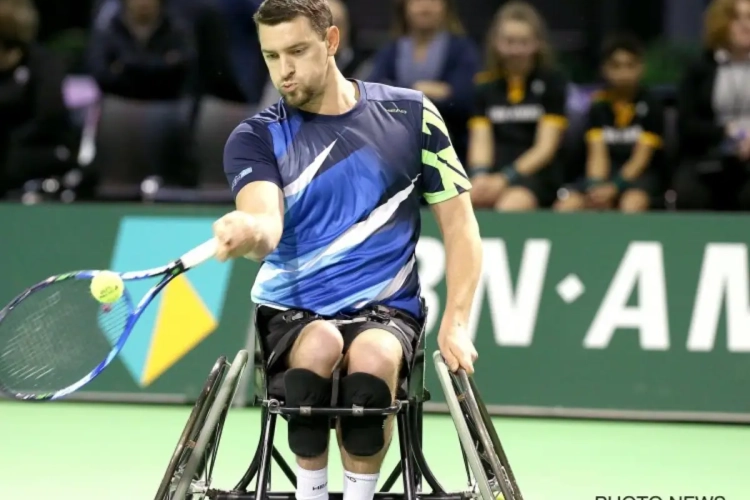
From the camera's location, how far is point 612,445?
597 centimetres

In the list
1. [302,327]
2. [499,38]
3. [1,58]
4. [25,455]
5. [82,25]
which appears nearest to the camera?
[302,327]

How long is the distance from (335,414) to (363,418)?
0.10 meters

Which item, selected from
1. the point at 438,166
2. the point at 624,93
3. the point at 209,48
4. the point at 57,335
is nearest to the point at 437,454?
the point at 438,166

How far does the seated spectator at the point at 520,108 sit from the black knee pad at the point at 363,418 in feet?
13.4

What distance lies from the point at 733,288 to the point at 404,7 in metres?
2.55

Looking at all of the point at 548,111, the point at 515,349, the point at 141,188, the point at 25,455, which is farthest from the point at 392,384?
the point at 141,188

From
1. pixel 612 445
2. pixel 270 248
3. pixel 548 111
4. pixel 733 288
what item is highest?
pixel 270 248

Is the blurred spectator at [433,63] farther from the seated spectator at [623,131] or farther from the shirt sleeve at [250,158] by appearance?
the shirt sleeve at [250,158]

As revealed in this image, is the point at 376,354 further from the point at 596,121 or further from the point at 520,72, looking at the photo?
the point at 596,121

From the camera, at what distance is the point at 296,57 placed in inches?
142

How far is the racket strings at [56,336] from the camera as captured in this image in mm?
3434

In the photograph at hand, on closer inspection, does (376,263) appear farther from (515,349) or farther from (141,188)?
(141,188)

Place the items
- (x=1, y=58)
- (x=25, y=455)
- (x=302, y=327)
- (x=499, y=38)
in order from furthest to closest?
(x=1, y=58)
(x=499, y=38)
(x=25, y=455)
(x=302, y=327)

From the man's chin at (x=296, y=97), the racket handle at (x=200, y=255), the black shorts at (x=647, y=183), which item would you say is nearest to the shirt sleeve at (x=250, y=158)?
the man's chin at (x=296, y=97)
